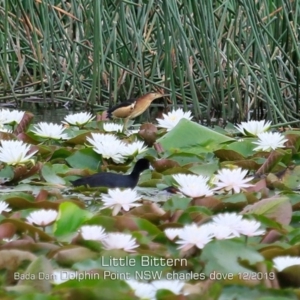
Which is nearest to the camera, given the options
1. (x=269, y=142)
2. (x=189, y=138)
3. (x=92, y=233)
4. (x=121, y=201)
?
(x=92, y=233)

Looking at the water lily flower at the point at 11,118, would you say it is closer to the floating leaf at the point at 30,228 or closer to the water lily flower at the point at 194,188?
the water lily flower at the point at 194,188

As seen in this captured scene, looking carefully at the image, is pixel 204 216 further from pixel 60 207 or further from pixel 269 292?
pixel 269 292

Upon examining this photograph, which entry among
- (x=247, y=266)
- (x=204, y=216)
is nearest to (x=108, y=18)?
(x=204, y=216)

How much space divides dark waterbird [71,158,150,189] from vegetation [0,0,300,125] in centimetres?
193

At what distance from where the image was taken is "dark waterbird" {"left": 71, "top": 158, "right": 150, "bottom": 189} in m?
2.72

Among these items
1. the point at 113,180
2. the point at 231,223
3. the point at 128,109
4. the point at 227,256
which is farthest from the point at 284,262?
the point at 128,109

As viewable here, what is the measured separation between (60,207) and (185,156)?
1149 mm

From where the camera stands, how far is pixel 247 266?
1.69 meters

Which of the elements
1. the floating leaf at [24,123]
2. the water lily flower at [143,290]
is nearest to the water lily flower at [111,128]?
the floating leaf at [24,123]

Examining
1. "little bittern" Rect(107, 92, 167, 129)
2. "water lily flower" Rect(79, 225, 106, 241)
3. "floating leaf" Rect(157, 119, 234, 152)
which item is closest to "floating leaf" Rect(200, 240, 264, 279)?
"water lily flower" Rect(79, 225, 106, 241)

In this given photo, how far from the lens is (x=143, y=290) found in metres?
1.46

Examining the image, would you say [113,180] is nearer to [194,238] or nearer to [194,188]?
[194,188]

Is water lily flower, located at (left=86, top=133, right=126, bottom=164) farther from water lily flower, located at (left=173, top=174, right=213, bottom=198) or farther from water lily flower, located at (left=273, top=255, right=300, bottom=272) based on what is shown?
water lily flower, located at (left=273, top=255, right=300, bottom=272)

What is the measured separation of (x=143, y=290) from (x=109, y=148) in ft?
5.24
